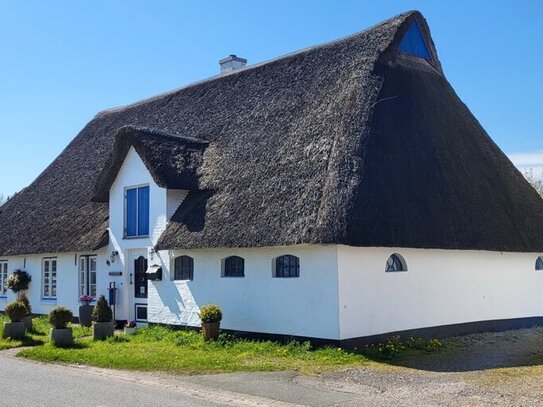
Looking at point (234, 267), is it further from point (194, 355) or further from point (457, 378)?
point (457, 378)

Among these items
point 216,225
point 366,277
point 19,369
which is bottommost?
point 19,369

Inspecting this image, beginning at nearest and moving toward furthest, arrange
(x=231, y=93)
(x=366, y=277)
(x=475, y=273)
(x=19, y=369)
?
(x=19, y=369), (x=366, y=277), (x=475, y=273), (x=231, y=93)

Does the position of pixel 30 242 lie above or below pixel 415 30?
below

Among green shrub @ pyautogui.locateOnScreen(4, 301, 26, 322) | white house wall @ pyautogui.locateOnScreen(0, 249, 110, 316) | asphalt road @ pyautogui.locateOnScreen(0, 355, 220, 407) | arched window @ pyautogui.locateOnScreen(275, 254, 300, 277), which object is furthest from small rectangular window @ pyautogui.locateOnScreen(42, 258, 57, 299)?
arched window @ pyautogui.locateOnScreen(275, 254, 300, 277)

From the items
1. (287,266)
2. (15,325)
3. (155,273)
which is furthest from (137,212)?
(287,266)

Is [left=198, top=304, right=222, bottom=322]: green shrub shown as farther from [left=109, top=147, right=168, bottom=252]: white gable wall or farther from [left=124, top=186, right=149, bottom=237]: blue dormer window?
[left=124, top=186, right=149, bottom=237]: blue dormer window

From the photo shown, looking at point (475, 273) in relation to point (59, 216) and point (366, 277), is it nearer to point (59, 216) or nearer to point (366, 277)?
point (366, 277)

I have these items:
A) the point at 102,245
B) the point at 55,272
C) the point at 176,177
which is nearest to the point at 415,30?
the point at 176,177

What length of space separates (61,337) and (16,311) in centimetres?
248

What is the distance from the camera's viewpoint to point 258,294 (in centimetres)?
1609

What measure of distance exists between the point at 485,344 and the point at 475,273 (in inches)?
99.8

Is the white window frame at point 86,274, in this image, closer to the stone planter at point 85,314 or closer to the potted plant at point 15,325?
the stone planter at point 85,314

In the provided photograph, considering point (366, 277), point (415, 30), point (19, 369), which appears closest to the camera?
point (19, 369)

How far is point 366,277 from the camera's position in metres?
15.1
